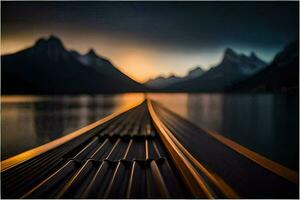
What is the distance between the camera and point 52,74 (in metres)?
146

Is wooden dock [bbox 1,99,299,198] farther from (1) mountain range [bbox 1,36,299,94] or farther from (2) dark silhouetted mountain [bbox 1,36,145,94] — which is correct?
(2) dark silhouetted mountain [bbox 1,36,145,94]

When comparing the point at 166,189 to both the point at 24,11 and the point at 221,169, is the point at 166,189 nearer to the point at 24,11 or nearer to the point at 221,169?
the point at 221,169

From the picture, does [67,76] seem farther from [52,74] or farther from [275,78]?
[275,78]

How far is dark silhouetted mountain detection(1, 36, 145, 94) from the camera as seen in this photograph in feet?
410

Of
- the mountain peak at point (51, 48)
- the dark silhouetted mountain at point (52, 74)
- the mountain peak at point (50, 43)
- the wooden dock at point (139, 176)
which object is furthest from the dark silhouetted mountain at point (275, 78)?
the mountain peak at point (50, 43)

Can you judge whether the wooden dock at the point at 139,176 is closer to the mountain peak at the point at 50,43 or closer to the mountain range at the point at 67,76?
the mountain range at the point at 67,76

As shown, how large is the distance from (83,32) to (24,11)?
3.27 metres

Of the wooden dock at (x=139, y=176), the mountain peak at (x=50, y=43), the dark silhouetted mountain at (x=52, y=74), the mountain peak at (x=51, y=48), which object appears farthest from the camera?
the mountain peak at (x=50, y=43)

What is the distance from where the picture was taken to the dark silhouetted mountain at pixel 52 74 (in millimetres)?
124875

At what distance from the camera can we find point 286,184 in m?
2.36

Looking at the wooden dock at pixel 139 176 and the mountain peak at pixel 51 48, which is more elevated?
the mountain peak at pixel 51 48

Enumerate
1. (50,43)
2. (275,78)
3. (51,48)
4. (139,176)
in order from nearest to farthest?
(139,176) < (275,78) < (51,48) < (50,43)

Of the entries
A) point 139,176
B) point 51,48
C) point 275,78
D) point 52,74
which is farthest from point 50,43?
point 139,176

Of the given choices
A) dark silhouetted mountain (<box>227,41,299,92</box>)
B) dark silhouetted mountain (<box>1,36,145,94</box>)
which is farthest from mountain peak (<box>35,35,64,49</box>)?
dark silhouetted mountain (<box>227,41,299,92</box>)
